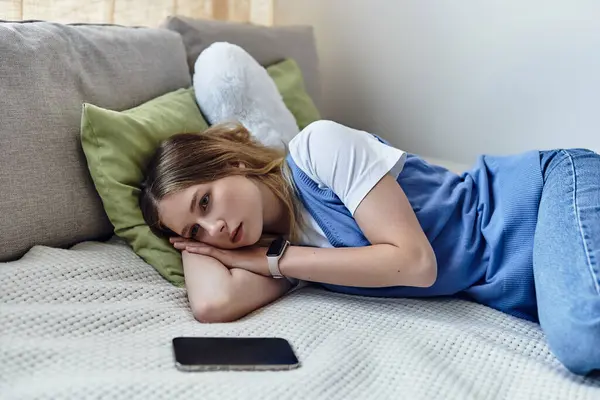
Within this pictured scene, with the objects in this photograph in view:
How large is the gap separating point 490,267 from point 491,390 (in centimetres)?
37

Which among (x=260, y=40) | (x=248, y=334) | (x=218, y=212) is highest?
(x=260, y=40)

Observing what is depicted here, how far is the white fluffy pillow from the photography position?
1642 mm

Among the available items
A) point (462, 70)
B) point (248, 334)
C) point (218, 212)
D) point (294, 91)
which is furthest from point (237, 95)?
point (462, 70)

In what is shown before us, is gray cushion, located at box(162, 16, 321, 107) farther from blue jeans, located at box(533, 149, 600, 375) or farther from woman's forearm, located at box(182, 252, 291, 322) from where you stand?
blue jeans, located at box(533, 149, 600, 375)

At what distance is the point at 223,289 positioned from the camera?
3.98 feet

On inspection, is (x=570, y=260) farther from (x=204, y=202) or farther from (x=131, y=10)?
(x=131, y=10)

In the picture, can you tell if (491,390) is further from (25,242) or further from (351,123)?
(351,123)

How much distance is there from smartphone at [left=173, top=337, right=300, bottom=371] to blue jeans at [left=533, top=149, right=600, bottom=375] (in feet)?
1.31

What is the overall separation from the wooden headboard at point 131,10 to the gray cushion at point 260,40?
137 millimetres

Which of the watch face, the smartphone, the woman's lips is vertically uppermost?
the woman's lips

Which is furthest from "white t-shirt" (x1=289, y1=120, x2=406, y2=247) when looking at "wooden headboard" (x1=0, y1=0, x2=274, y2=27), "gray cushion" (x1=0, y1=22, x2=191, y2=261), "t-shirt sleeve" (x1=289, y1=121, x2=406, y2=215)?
"wooden headboard" (x1=0, y1=0, x2=274, y2=27)

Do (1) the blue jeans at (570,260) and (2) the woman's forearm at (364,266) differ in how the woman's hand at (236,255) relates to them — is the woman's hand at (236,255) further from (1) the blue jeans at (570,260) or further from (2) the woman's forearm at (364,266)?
(1) the blue jeans at (570,260)

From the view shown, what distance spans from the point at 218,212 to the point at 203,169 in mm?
100

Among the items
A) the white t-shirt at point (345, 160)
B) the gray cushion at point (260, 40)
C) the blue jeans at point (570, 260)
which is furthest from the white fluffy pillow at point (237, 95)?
the blue jeans at point (570, 260)
